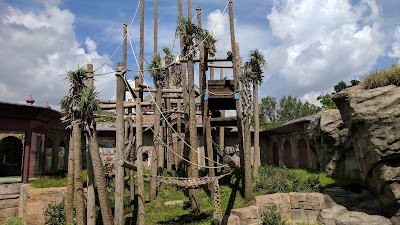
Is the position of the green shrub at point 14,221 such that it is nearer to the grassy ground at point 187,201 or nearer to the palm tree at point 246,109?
the grassy ground at point 187,201

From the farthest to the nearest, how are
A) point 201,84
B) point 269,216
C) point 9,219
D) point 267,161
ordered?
point 267,161, point 201,84, point 9,219, point 269,216

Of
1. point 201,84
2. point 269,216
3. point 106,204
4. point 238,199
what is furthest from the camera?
point 201,84

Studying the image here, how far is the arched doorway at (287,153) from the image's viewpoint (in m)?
24.8

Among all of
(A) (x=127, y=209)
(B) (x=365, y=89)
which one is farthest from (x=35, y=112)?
(B) (x=365, y=89)

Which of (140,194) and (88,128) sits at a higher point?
(88,128)

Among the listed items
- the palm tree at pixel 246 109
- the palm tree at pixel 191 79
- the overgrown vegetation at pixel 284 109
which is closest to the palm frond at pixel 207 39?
the palm tree at pixel 191 79

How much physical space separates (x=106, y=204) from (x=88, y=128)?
2.73 m

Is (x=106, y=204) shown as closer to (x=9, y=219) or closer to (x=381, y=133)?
(x=9, y=219)

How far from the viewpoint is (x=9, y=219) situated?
13.2m

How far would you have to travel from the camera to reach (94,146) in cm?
1127

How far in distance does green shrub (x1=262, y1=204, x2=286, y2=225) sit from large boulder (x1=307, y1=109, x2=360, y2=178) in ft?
18.1

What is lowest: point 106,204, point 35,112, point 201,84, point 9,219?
point 9,219

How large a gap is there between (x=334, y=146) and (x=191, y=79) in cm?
893

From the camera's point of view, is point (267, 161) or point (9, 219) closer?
point (9, 219)
